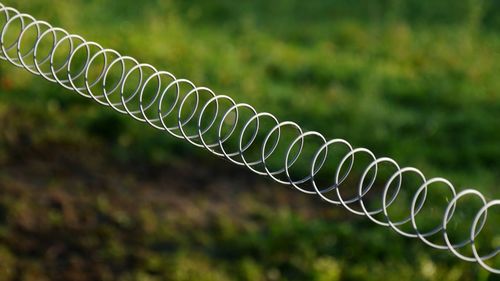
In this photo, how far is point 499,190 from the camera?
4410mm

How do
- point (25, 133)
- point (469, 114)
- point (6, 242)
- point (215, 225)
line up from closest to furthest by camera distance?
point (6, 242), point (215, 225), point (25, 133), point (469, 114)

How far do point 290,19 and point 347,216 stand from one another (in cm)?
342

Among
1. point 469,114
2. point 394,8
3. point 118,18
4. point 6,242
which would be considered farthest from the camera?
point 394,8

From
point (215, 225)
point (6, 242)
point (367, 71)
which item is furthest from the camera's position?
point (367, 71)

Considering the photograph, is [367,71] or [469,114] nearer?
[469,114]

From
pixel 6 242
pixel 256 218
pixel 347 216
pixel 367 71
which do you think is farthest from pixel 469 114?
pixel 6 242

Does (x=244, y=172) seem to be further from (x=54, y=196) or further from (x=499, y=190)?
(x=499, y=190)

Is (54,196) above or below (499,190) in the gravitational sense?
below

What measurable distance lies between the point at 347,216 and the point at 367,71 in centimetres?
204

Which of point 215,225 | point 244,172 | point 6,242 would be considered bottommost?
point 6,242

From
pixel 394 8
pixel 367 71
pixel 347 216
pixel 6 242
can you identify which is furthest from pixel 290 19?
pixel 6 242

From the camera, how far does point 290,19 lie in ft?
23.3

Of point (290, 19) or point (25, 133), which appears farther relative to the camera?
point (290, 19)

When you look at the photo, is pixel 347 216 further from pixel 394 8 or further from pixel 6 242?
pixel 394 8
